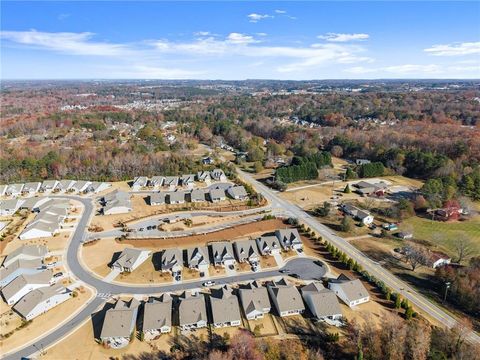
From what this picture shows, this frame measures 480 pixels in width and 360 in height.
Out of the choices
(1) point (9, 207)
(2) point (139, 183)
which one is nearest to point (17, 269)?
(1) point (9, 207)

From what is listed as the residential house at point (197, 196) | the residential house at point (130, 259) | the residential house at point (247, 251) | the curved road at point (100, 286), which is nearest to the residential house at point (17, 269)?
the curved road at point (100, 286)

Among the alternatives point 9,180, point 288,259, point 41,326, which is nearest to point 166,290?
point 41,326

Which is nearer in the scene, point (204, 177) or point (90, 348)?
point (90, 348)

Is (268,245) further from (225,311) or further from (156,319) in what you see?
(156,319)

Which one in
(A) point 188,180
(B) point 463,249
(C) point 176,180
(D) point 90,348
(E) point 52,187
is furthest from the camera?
(C) point 176,180

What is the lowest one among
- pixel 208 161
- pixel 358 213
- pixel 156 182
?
pixel 358 213

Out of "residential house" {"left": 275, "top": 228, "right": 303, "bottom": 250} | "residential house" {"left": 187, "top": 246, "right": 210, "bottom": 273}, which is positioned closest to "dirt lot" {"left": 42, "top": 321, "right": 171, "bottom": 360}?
"residential house" {"left": 187, "top": 246, "right": 210, "bottom": 273}

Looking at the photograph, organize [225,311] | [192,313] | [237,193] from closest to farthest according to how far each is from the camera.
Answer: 1. [192,313]
2. [225,311]
3. [237,193]

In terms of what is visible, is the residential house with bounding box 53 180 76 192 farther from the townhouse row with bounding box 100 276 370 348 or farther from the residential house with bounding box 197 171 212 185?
the townhouse row with bounding box 100 276 370 348

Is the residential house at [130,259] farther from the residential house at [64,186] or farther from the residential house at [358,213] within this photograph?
the residential house at [358,213]
